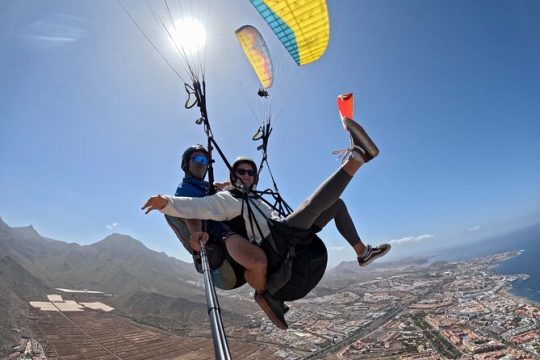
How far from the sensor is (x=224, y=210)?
2164 mm

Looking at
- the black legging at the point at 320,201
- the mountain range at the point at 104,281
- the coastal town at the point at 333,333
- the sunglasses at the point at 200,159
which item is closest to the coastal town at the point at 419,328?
the coastal town at the point at 333,333

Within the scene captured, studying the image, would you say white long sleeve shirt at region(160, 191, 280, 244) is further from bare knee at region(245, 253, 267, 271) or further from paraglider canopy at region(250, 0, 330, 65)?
paraglider canopy at region(250, 0, 330, 65)

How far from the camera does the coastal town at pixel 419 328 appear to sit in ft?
82.1

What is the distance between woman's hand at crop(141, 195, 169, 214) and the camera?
1860 mm

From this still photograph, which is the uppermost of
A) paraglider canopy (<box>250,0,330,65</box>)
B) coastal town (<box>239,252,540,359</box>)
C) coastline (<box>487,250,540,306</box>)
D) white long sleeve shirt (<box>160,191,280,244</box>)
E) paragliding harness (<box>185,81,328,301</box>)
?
paraglider canopy (<box>250,0,330,65</box>)

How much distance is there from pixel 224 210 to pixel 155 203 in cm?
50

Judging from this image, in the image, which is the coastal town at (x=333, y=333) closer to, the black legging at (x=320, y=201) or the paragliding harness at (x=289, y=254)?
the paragliding harness at (x=289, y=254)

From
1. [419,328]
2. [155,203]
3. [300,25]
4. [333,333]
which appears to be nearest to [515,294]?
[419,328]

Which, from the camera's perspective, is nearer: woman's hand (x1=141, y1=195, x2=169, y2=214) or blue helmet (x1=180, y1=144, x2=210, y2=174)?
woman's hand (x1=141, y1=195, x2=169, y2=214)

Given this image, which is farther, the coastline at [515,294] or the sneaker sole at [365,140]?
the coastline at [515,294]

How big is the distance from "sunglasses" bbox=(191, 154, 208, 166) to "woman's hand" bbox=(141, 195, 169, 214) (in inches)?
45.5

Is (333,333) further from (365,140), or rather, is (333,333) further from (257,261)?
(365,140)

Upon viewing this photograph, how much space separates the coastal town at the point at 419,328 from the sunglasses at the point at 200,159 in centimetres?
2684

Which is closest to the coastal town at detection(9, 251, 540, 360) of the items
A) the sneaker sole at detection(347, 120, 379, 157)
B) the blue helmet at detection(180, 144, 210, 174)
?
the blue helmet at detection(180, 144, 210, 174)
